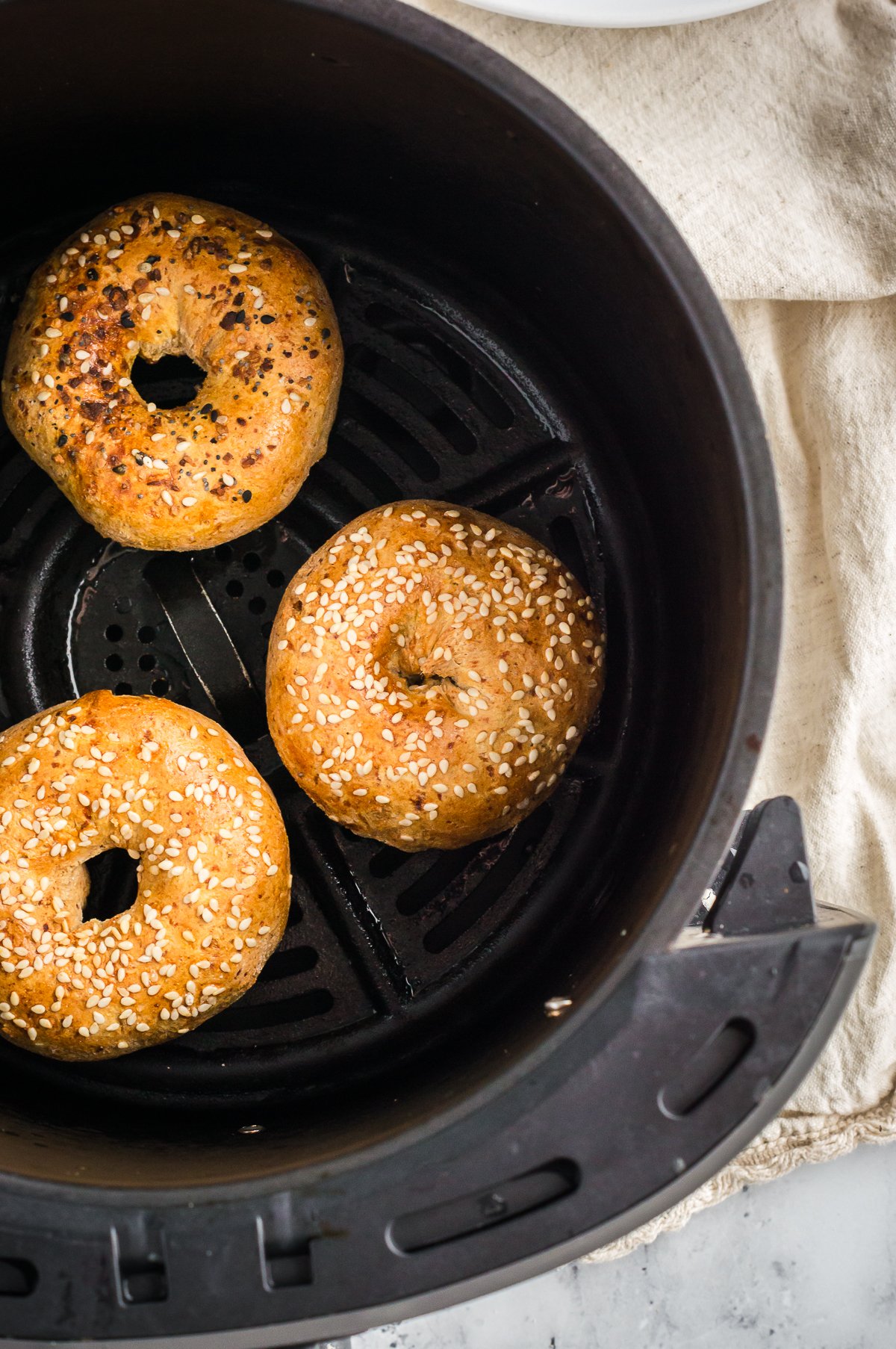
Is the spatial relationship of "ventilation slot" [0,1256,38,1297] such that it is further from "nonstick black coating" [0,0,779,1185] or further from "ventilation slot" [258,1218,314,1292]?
"ventilation slot" [258,1218,314,1292]

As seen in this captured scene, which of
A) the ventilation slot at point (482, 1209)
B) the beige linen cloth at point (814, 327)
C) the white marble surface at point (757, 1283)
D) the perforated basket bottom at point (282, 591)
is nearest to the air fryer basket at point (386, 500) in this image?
the perforated basket bottom at point (282, 591)

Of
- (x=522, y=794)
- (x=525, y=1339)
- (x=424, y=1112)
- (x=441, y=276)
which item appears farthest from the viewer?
(x=525, y=1339)

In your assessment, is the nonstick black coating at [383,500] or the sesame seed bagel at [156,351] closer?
the nonstick black coating at [383,500]

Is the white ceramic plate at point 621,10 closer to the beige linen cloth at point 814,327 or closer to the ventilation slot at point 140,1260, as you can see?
the beige linen cloth at point 814,327

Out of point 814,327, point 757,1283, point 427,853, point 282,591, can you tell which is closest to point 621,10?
point 814,327

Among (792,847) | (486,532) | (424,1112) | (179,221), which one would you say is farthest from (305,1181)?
(179,221)

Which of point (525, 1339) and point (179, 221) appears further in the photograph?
point (525, 1339)

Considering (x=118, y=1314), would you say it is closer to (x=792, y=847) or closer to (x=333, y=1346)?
(x=333, y=1346)

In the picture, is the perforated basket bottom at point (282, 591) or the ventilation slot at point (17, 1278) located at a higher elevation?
the perforated basket bottom at point (282, 591)

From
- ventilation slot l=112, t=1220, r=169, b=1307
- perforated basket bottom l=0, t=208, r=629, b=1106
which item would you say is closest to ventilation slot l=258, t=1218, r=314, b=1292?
ventilation slot l=112, t=1220, r=169, b=1307
